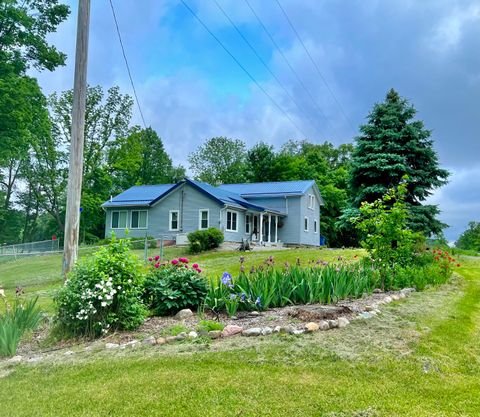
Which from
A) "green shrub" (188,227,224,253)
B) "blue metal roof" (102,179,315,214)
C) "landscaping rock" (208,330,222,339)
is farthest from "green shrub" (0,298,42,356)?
"blue metal roof" (102,179,315,214)

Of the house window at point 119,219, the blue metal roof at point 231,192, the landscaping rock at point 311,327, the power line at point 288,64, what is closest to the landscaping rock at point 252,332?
the landscaping rock at point 311,327

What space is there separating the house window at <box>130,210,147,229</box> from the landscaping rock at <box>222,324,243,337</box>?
23.2m

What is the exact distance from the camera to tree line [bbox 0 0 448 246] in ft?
63.5

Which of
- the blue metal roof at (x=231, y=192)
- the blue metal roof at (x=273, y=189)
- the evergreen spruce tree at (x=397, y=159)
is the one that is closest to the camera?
the evergreen spruce tree at (x=397, y=159)

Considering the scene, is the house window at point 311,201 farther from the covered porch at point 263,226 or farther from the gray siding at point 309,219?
the covered porch at point 263,226

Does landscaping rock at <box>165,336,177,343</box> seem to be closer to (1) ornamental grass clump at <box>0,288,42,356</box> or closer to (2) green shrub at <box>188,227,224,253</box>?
(1) ornamental grass clump at <box>0,288,42,356</box>

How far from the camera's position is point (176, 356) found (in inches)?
171

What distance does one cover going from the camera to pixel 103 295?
5195 millimetres

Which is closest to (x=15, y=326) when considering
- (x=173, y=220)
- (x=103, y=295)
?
(x=103, y=295)

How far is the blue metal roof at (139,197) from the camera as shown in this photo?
27703mm

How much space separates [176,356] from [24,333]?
2.68 meters

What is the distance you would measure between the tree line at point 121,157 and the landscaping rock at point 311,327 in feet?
19.7

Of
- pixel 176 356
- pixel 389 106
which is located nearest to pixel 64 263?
pixel 176 356

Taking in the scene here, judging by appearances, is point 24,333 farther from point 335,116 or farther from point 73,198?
point 335,116
